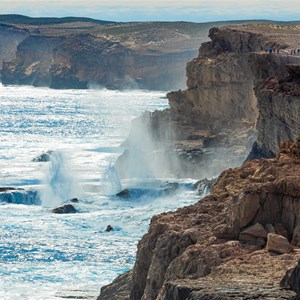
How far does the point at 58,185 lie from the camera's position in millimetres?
54406

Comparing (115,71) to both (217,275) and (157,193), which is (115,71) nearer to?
(157,193)

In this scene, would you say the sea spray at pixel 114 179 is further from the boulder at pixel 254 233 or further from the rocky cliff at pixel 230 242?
the boulder at pixel 254 233

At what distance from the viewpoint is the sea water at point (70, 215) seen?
31.1 metres

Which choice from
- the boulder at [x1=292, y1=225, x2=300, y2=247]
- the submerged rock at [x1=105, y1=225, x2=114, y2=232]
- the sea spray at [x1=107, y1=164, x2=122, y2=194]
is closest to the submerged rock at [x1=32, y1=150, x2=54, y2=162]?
the sea spray at [x1=107, y1=164, x2=122, y2=194]

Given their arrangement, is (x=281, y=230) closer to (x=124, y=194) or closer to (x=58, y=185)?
(x=124, y=194)

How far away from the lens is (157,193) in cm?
4938

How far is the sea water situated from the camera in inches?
1224

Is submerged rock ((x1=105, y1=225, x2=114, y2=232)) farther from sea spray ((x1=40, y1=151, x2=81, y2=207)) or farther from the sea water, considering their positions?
sea spray ((x1=40, y1=151, x2=81, y2=207))

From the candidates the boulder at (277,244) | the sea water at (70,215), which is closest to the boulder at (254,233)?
the boulder at (277,244)

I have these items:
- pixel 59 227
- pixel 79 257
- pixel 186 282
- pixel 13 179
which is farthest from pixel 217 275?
pixel 13 179

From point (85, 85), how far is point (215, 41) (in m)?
109

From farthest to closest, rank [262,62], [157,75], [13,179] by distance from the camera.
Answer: [157,75]
[13,179]
[262,62]

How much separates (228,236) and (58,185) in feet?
131

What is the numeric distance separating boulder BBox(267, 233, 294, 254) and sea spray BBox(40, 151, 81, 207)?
34650 millimetres
